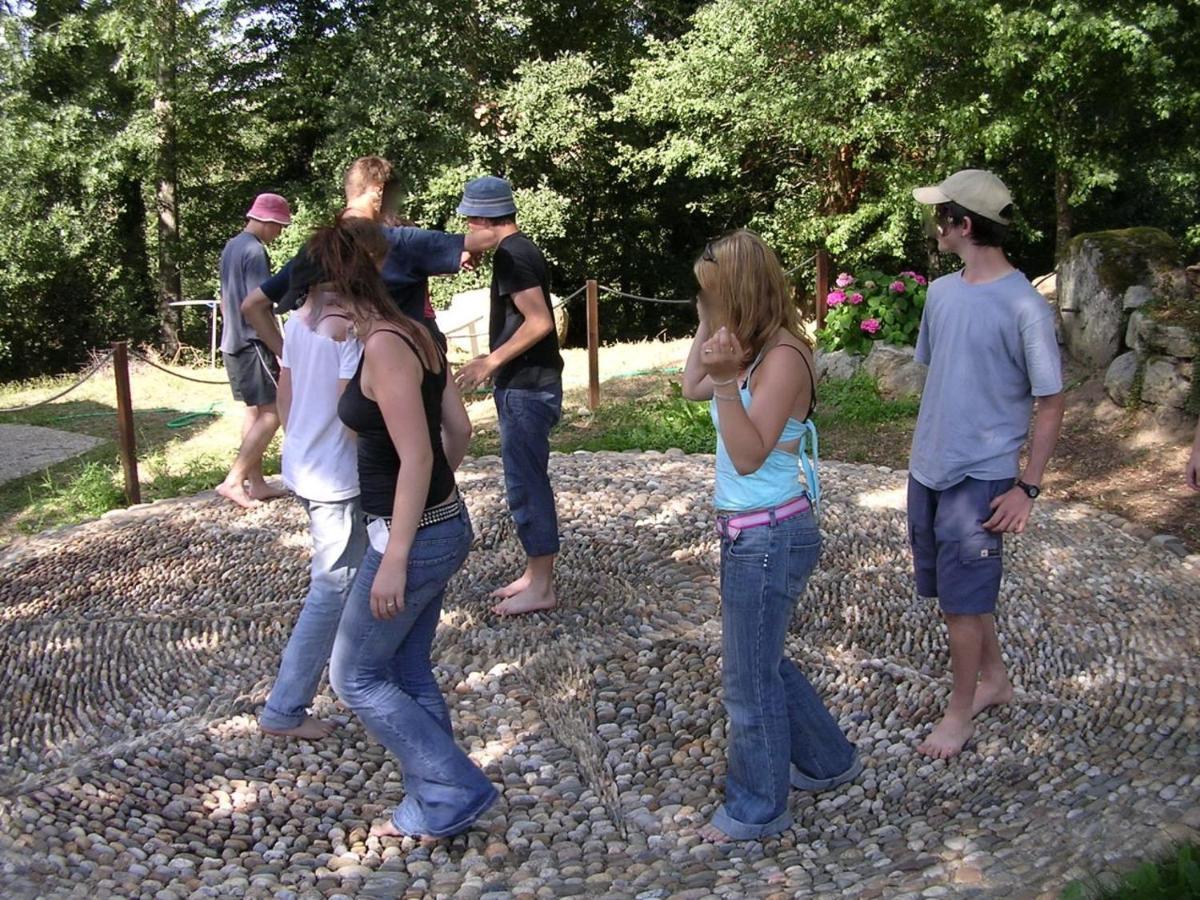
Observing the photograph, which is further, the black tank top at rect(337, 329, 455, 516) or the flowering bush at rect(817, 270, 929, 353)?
the flowering bush at rect(817, 270, 929, 353)

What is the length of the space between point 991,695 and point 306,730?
7.02 feet

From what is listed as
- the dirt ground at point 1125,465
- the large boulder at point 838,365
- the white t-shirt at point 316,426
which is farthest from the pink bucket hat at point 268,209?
the large boulder at point 838,365

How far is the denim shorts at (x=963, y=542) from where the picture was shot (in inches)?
121

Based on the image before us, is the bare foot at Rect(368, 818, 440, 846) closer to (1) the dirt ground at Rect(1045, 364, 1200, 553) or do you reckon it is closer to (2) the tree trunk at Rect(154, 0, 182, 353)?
(1) the dirt ground at Rect(1045, 364, 1200, 553)

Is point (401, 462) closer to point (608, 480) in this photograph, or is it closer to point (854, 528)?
point (854, 528)

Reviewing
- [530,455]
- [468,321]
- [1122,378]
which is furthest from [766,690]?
[468,321]

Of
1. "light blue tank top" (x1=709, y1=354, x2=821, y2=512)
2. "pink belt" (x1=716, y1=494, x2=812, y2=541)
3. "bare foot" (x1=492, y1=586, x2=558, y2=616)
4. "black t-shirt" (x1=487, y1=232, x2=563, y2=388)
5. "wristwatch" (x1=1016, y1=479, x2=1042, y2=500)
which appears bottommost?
"bare foot" (x1=492, y1=586, x2=558, y2=616)

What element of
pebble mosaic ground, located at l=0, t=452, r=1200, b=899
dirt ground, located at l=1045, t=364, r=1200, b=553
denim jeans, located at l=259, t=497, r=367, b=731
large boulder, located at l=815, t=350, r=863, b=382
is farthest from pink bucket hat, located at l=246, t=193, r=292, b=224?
large boulder, located at l=815, t=350, r=863, b=382

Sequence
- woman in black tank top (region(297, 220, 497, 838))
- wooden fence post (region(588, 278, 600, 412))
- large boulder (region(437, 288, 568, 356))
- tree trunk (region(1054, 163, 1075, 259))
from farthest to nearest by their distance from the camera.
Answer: large boulder (region(437, 288, 568, 356)) < tree trunk (region(1054, 163, 1075, 259)) < wooden fence post (region(588, 278, 600, 412)) < woman in black tank top (region(297, 220, 497, 838))

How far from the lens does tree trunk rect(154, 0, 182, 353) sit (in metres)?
16.7

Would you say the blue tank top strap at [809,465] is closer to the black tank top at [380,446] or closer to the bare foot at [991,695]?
the black tank top at [380,446]

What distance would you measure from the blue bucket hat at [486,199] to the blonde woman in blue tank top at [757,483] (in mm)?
1395

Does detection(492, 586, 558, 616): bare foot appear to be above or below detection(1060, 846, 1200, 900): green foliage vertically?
below

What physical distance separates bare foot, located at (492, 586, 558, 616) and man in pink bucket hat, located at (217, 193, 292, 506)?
194 cm
